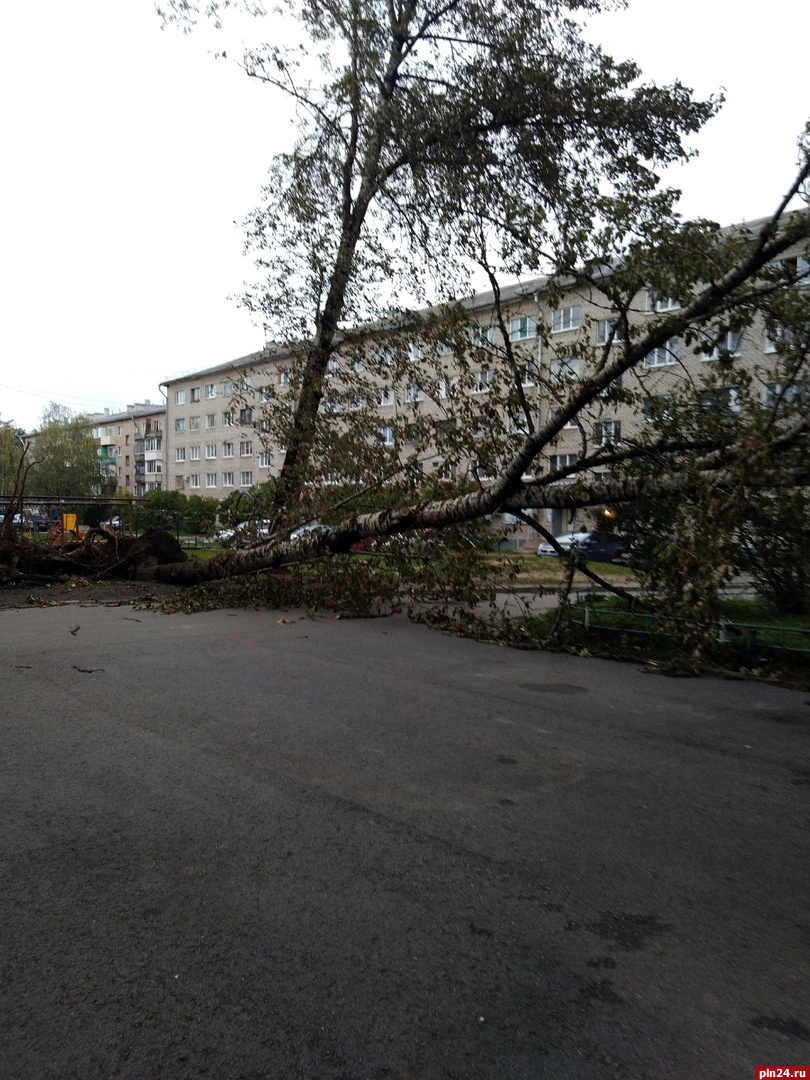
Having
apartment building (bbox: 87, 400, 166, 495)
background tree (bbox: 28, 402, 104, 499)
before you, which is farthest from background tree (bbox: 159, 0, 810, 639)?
apartment building (bbox: 87, 400, 166, 495)

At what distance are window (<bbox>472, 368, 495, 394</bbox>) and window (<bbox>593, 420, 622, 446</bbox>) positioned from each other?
5.68 ft

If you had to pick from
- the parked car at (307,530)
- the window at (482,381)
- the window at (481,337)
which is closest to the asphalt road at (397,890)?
the window at (481,337)

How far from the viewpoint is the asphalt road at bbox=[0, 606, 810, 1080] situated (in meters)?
2.64

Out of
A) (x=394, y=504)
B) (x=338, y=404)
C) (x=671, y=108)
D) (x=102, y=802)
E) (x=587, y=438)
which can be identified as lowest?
(x=102, y=802)

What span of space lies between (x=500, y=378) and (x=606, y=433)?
1725mm

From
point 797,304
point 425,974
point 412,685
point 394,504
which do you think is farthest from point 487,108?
point 425,974

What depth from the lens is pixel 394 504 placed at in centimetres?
1339

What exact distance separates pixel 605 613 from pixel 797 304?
4528mm

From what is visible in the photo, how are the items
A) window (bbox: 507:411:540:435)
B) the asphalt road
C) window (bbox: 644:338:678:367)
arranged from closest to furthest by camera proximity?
the asphalt road → window (bbox: 644:338:678:367) → window (bbox: 507:411:540:435)

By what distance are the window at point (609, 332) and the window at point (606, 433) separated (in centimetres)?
101

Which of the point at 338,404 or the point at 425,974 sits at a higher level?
the point at 338,404

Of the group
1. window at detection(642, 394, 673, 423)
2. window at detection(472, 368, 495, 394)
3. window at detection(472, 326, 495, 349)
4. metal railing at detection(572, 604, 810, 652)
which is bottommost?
metal railing at detection(572, 604, 810, 652)

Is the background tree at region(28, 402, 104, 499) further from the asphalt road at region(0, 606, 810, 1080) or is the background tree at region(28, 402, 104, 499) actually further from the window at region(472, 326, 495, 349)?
the asphalt road at region(0, 606, 810, 1080)

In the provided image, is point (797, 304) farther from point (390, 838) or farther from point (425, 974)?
point (425, 974)
